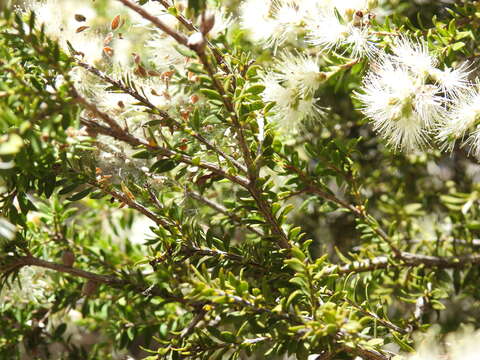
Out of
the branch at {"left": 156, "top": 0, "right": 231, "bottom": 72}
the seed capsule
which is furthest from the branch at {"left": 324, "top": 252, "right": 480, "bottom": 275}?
the seed capsule

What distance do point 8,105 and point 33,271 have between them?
48 cm

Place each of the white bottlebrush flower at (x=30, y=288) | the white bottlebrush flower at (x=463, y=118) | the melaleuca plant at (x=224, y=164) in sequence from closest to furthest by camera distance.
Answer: the melaleuca plant at (x=224, y=164), the white bottlebrush flower at (x=463, y=118), the white bottlebrush flower at (x=30, y=288)

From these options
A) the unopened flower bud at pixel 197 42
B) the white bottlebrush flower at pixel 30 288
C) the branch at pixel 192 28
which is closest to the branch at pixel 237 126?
the unopened flower bud at pixel 197 42

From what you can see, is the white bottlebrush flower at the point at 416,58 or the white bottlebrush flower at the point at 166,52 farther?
the white bottlebrush flower at the point at 166,52

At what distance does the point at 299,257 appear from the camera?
22.0 inches

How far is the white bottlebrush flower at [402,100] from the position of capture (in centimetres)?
70

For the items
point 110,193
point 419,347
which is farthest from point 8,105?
point 419,347

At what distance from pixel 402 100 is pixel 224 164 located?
253 mm

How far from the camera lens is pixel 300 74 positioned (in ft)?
2.50

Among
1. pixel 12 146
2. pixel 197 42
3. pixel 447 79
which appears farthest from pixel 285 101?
pixel 12 146

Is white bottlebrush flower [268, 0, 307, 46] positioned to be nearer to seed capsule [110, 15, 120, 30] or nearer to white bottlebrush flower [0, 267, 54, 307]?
seed capsule [110, 15, 120, 30]

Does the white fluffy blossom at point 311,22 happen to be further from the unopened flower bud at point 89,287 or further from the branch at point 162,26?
the unopened flower bud at point 89,287

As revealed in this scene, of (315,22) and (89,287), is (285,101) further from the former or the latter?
(89,287)

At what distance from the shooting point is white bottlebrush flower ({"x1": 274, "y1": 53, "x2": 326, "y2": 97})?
2.49 feet
